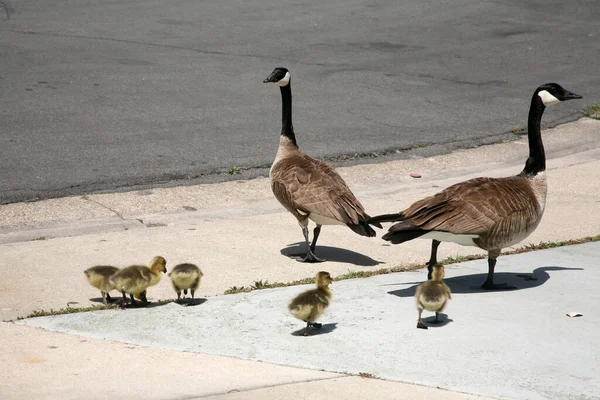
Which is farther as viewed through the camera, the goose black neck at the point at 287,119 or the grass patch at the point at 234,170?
the grass patch at the point at 234,170

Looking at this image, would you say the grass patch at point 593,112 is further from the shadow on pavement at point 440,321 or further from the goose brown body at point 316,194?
the shadow on pavement at point 440,321

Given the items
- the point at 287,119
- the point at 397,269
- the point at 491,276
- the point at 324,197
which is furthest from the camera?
the point at 287,119

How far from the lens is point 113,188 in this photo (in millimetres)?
9961

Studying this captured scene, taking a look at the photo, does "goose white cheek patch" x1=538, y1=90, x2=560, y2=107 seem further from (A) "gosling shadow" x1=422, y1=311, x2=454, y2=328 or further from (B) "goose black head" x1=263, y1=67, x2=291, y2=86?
(B) "goose black head" x1=263, y1=67, x2=291, y2=86

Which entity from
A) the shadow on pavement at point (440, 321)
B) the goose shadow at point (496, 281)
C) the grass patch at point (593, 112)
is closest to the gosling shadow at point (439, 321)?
the shadow on pavement at point (440, 321)

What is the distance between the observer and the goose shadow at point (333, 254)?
805 cm

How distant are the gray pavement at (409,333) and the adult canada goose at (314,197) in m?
0.61

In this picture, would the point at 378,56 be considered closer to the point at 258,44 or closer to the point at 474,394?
the point at 258,44

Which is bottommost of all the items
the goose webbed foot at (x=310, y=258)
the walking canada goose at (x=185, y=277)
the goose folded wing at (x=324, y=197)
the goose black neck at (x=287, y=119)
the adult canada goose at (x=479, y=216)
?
the walking canada goose at (x=185, y=277)

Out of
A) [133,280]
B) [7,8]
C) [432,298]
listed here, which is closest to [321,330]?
[432,298]

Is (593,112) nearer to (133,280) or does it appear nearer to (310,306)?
(310,306)

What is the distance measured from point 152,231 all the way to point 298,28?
1039cm

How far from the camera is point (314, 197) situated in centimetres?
796

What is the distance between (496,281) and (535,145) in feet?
3.82
